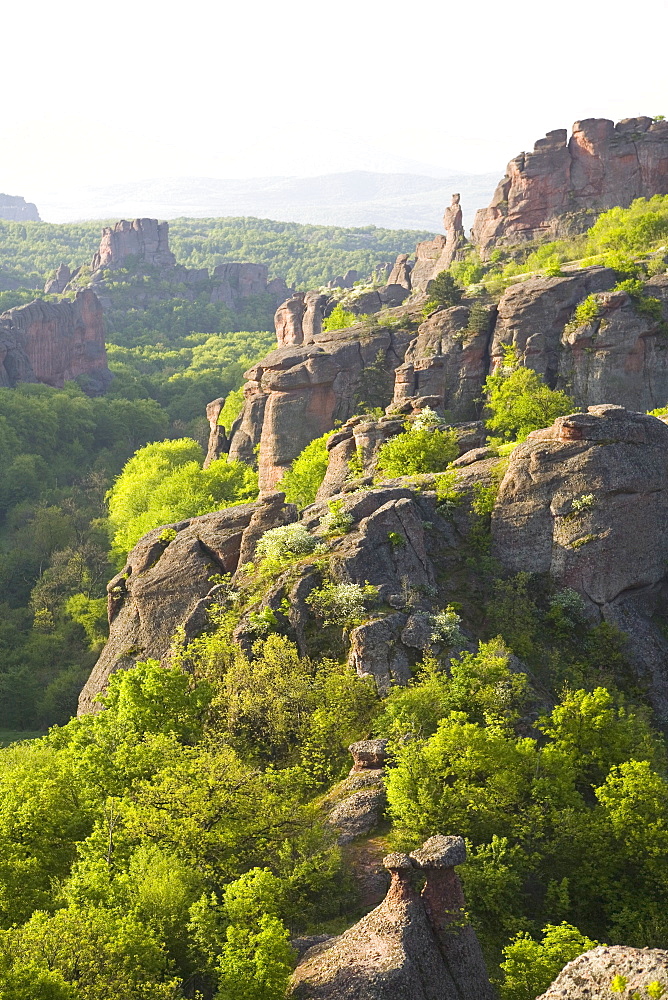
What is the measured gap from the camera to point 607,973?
61.0 ft

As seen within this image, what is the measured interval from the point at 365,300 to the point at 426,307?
93.5 ft

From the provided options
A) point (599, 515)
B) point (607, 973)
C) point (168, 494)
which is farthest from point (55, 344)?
point (607, 973)

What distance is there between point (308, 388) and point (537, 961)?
212ft

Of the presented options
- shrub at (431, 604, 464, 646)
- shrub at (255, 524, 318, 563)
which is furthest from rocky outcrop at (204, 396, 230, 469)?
shrub at (431, 604, 464, 646)

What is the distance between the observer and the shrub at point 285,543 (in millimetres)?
42469

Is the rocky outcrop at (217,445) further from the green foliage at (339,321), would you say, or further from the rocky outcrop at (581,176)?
the rocky outcrop at (581,176)

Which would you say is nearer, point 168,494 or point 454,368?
point 454,368

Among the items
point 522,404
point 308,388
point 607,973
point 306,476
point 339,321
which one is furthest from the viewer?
point 339,321

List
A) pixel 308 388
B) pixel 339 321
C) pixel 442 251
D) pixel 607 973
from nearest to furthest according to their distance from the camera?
pixel 607 973 → pixel 308 388 → pixel 339 321 → pixel 442 251

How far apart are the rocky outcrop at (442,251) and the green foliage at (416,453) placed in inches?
2903

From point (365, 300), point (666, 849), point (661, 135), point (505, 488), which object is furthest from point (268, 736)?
point (661, 135)

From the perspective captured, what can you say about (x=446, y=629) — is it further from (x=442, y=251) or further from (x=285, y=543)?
(x=442, y=251)

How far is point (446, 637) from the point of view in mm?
37781

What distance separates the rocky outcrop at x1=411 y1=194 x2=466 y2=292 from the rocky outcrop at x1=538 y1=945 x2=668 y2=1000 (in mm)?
115527
